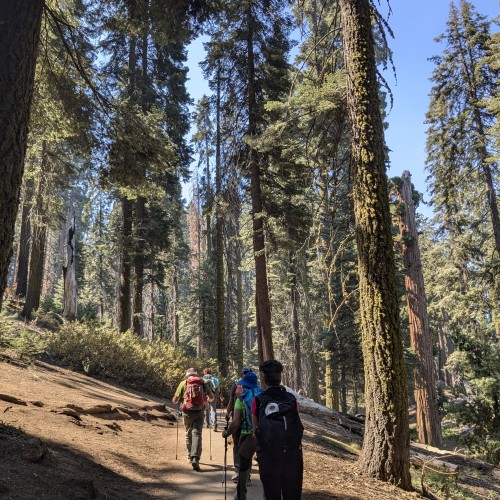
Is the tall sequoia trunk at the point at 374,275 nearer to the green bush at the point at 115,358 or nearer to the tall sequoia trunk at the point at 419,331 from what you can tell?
the tall sequoia trunk at the point at 419,331

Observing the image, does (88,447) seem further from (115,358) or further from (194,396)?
(115,358)

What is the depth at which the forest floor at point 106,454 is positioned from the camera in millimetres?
4590

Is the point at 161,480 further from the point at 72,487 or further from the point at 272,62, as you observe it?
the point at 272,62

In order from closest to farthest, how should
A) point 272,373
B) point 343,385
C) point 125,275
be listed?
point 272,373, point 125,275, point 343,385

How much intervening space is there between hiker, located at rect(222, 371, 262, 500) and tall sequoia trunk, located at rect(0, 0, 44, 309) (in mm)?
3064

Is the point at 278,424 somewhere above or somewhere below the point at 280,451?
above

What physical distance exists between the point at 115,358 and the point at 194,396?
25.1 feet

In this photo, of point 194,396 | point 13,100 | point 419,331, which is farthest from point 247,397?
point 419,331

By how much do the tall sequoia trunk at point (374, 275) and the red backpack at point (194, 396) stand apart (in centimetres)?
290

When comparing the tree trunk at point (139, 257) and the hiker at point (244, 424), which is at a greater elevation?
the tree trunk at point (139, 257)

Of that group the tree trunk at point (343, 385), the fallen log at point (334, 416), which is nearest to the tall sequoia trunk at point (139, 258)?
the fallen log at point (334, 416)

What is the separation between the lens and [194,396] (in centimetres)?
738

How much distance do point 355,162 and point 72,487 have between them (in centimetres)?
623

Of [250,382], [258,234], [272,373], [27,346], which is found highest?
[258,234]
